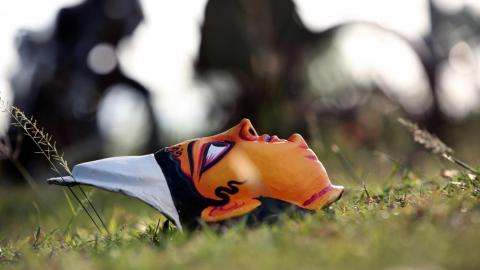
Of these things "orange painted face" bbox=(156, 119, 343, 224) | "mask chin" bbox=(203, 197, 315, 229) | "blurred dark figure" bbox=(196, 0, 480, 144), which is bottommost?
"blurred dark figure" bbox=(196, 0, 480, 144)

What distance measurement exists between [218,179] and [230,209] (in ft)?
0.44

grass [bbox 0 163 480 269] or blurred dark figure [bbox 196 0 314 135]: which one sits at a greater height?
grass [bbox 0 163 480 269]

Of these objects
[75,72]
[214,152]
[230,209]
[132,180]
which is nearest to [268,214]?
[230,209]

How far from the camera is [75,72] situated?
34.5ft

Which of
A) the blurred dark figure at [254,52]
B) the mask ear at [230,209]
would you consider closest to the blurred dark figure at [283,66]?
the blurred dark figure at [254,52]

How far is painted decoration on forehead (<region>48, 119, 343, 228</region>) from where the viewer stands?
297 cm

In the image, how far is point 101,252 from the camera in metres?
2.92

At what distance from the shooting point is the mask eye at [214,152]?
3047 mm

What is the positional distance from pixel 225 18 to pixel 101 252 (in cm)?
844

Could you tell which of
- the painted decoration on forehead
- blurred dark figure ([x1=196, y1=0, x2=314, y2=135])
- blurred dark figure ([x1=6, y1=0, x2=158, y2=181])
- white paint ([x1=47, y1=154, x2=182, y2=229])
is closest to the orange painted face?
the painted decoration on forehead

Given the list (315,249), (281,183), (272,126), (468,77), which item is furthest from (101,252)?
(468,77)

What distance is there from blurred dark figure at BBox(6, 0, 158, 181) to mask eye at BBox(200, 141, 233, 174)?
6897 millimetres

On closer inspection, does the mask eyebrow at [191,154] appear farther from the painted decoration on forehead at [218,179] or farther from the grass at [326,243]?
the grass at [326,243]

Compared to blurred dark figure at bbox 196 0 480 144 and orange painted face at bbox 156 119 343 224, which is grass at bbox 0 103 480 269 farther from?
blurred dark figure at bbox 196 0 480 144
